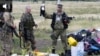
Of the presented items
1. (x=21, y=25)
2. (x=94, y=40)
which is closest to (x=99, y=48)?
(x=94, y=40)

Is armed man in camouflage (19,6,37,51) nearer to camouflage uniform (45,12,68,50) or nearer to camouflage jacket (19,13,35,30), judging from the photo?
camouflage jacket (19,13,35,30)

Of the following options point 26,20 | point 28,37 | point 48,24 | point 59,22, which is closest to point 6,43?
point 26,20

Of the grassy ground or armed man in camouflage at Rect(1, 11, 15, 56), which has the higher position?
armed man in camouflage at Rect(1, 11, 15, 56)

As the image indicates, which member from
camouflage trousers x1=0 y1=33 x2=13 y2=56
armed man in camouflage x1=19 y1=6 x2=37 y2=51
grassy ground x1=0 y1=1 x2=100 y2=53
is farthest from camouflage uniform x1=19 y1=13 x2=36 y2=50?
camouflage trousers x1=0 y1=33 x2=13 y2=56

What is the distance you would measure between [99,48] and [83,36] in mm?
1059

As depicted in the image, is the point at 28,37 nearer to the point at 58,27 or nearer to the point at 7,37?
the point at 58,27

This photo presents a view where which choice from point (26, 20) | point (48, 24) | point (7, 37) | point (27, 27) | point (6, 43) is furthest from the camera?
point (48, 24)

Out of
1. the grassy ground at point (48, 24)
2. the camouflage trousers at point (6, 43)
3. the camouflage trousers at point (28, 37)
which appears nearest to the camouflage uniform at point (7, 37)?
the camouflage trousers at point (6, 43)

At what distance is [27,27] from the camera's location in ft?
47.3

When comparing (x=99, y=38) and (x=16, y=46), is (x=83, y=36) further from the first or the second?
(x=16, y=46)

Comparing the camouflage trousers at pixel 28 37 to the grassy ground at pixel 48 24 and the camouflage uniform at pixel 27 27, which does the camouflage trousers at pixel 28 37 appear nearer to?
the camouflage uniform at pixel 27 27

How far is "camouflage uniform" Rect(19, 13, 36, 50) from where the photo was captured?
14.2 metres

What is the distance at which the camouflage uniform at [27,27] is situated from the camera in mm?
14203

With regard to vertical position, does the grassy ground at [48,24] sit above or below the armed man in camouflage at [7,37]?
below
